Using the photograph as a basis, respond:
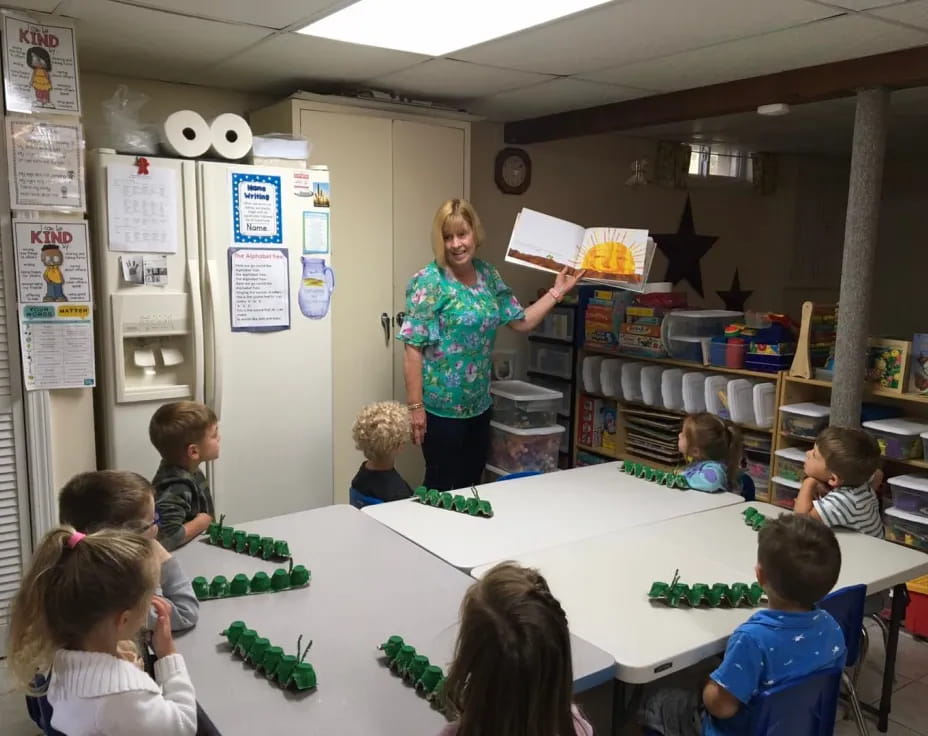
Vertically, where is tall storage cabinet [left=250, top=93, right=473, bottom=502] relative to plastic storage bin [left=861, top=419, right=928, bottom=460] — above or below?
above

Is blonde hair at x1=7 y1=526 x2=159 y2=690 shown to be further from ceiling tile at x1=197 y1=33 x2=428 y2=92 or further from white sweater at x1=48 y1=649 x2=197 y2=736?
ceiling tile at x1=197 y1=33 x2=428 y2=92

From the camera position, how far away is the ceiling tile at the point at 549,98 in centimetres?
362

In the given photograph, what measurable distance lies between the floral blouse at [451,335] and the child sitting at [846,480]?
138cm

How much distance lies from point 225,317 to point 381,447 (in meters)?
0.96

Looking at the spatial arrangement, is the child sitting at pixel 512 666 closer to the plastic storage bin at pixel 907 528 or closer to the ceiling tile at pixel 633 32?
the ceiling tile at pixel 633 32

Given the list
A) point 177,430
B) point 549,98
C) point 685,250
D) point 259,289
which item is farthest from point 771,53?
point 685,250

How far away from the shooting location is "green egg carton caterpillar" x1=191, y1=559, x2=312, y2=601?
1.79m

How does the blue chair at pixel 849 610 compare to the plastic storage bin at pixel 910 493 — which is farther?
the plastic storage bin at pixel 910 493

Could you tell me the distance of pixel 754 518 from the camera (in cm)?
238

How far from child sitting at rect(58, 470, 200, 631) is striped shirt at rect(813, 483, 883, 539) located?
1.77 meters

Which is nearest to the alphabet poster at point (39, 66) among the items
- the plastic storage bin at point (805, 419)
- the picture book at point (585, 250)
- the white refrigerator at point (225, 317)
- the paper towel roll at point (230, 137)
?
the white refrigerator at point (225, 317)

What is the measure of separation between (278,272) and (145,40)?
0.97 meters

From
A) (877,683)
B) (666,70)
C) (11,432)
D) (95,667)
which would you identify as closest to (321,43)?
(666,70)

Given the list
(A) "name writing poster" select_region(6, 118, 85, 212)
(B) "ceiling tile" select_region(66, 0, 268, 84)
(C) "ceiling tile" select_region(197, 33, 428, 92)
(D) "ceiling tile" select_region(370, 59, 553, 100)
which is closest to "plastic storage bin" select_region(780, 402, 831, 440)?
(D) "ceiling tile" select_region(370, 59, 553, 100)
